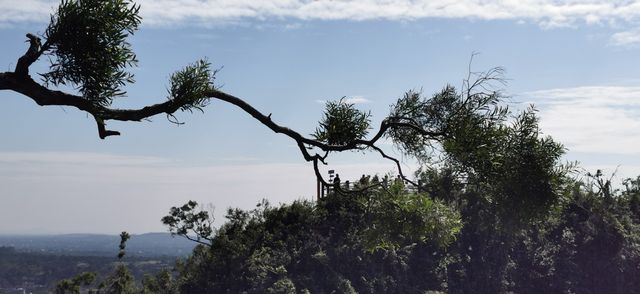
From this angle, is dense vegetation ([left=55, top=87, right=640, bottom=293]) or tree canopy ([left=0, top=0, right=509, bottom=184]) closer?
tree canopy ([left=0, top=0, right=509, bottom=184])

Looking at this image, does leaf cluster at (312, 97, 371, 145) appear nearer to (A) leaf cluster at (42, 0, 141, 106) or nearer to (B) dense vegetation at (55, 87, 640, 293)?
(A) leaf cluster at (42, 0, 141, 106)

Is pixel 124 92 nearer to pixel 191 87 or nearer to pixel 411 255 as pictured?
pixel 191 87

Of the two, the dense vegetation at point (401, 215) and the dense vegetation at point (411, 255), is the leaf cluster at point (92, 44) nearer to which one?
the dense vegetation at point (401, 215)

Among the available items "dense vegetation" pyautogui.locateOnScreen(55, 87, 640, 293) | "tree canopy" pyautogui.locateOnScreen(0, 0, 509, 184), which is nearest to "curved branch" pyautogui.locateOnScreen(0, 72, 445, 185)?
"tree canopy" pyautogui.locateOnScreen(0, 0, 509, 184)

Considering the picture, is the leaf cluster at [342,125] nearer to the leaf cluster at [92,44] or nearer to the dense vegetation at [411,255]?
the leaf cluster at [92,44]

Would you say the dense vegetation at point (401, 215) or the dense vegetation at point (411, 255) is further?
the dense vegetation at point (411, 255)

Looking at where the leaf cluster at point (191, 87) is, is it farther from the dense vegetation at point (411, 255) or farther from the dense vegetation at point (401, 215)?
the dense vegetation at point (411, 255)

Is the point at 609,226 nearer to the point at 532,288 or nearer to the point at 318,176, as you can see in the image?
the point at 532,288

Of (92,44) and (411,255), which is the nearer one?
(92,44)

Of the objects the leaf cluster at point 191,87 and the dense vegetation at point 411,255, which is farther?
the dense vegetation at point 411,255

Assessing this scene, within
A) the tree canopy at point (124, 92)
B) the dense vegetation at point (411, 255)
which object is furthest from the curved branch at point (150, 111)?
the dense vegetation at point (411, 255)

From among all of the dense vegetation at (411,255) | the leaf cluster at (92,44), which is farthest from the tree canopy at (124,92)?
the dense vegetation at (411,255)

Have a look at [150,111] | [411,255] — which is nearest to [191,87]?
[150,111]

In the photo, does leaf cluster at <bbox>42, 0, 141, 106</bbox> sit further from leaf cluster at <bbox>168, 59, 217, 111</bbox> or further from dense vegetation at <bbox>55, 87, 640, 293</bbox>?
dense vegetation at <bbox>55, 87, 640, 293</bbox>
